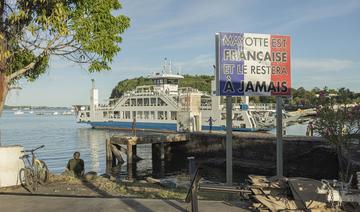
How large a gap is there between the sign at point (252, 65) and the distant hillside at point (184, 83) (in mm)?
95381

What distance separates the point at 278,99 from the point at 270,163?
20.4 m

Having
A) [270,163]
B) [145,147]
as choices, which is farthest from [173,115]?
[270,163]

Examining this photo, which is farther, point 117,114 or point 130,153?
point 117,114

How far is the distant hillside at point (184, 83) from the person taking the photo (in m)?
108

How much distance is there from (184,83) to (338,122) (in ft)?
314

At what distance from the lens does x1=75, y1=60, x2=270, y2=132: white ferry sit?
55.2 metres

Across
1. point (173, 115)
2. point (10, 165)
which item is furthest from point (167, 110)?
point (10, 165)

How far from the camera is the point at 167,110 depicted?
6269 centimetres

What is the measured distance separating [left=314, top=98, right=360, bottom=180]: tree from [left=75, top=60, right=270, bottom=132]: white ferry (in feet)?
125

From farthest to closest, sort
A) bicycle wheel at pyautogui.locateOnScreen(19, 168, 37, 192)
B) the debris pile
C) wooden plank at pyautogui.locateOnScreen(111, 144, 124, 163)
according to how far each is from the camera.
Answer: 1. wooden plank at pyautogui.locateOnScreen(111, 144, 124, 163)
2. bicycle wheel at pyautogui.locateOnScreen(19, 168, 37, 192)
3. the debris pile

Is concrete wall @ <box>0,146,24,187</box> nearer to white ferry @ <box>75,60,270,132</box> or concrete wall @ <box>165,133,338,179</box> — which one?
concrete wall @ <box>165,133,338,179</box>

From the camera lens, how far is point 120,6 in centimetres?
1073

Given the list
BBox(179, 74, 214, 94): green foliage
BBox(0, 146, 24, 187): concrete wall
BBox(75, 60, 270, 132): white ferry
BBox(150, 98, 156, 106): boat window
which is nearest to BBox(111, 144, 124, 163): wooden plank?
BBox(75, 60, 270, 132): white ferry

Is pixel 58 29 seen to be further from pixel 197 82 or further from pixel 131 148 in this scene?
pixel 197 82
